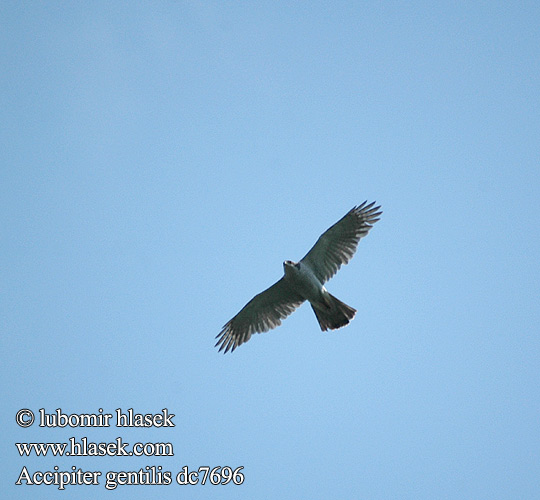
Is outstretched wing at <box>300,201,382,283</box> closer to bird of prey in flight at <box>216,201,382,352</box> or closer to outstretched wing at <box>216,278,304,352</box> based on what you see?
bird of prey in flight at <box>216,201,382,352</box>

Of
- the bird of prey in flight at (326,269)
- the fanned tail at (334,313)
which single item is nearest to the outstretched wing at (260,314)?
the bird of prey in flight at (326,269)

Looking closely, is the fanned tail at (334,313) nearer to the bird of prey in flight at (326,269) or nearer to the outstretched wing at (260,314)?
the bird of prey in flight at (326,269)

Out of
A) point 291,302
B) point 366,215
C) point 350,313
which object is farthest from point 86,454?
point 366,215

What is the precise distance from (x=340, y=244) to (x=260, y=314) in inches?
91.8

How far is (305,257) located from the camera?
468 inches

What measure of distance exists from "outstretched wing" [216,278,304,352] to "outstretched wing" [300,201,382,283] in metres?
0.76

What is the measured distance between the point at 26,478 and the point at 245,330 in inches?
200

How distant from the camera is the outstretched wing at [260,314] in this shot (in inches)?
485

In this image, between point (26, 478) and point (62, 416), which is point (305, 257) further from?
point (26, 478)

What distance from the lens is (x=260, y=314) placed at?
41.9 ft

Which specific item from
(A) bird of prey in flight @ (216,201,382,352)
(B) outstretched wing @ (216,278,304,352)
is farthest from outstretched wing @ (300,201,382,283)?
(B) outstretched wing @ (216,278,304,352)

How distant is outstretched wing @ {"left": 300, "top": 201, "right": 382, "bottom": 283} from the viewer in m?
11.7

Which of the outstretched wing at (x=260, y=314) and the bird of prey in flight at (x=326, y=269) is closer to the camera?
the bird of prey in flight at (x=326, y=269)

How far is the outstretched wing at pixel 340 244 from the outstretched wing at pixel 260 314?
2.50 ft
